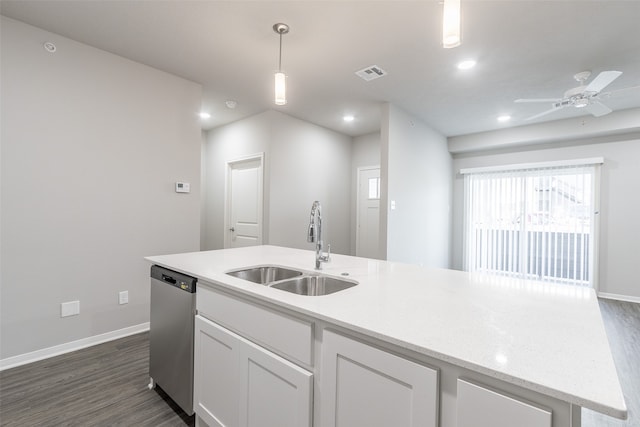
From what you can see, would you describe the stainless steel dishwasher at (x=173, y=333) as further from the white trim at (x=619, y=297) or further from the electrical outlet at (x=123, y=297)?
the white trim at (x=619, y=297)

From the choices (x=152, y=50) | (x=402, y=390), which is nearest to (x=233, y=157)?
(x=152, y=50)

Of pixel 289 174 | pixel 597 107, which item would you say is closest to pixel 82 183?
pixel 289 174

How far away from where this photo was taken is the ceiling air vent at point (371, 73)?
295cm

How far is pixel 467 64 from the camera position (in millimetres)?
2838

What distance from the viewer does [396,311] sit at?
3.35 ft

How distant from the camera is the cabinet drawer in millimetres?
1079

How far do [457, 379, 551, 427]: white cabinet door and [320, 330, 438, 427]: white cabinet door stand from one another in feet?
0.24

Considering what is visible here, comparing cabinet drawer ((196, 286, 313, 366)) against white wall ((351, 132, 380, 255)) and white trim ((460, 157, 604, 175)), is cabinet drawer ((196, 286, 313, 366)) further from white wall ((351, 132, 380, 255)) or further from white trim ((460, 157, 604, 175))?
white trim ((460, 157, 604, 175))

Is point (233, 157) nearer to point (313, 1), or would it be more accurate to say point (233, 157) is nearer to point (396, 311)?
point (313, 1)

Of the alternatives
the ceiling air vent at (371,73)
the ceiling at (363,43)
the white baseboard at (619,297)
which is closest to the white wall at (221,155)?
the ceiling at (363,43)

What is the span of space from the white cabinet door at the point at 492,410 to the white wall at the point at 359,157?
192 inches

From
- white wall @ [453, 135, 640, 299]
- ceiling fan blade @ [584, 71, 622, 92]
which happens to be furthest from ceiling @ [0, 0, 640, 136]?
white wall @ [453, 135, 640, 299]

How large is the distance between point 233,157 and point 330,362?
14.1 feet

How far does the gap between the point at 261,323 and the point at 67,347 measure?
241 centimetres
